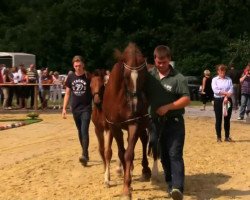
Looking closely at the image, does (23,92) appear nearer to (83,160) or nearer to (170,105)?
(83,160)

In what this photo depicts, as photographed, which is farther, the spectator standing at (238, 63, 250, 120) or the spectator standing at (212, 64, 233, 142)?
the spectator standing at (238, 63, 250, 120)

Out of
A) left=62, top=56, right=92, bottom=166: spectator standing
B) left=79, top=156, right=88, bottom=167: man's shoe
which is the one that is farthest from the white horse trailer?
left=79, top=156, right=88, bottom=167: man's shoe

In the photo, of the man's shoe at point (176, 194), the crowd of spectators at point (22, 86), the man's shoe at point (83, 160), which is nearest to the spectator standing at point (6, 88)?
the crowd of spectators at point (22, 86)

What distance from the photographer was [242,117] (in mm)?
21141

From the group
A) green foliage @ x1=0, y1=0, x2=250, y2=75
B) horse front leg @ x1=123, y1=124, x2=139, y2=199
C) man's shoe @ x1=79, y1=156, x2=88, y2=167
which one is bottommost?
man's shoe @ x1=79, y1=156, x2=88, y2=167

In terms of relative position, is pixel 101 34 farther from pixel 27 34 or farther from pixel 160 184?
pixel 160 184

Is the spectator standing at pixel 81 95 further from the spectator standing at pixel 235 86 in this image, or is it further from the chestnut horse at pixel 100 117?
the spectator standing at pixel 235 86

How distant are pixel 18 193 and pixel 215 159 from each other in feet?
14.1

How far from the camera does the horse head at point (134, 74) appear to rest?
7.62 m

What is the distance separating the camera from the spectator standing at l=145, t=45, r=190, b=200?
7.39 meters

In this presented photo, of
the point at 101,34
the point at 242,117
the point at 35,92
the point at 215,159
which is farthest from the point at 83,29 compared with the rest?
the point at 215,159

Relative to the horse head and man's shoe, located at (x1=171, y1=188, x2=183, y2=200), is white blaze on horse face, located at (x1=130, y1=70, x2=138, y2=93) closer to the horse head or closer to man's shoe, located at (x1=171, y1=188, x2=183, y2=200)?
the horse head

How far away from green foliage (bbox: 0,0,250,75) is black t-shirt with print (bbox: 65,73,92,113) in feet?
122

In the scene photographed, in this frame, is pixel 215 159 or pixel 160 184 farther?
pixel 215 159
